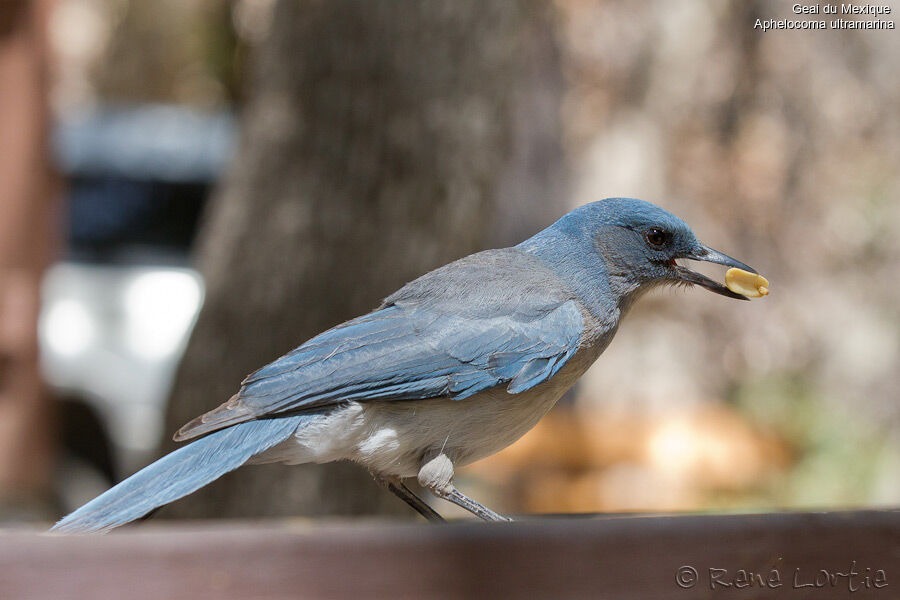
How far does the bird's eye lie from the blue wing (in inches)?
10.4

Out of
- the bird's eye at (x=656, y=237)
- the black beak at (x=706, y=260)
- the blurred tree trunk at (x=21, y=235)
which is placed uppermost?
the bird's eye at (x=656, y=237)

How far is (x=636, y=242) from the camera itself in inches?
104

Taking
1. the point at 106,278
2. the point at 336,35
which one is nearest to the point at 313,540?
the point at 336,35

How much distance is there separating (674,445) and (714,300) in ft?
9.35

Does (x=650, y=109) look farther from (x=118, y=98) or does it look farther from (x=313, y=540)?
(x=118, y=98)

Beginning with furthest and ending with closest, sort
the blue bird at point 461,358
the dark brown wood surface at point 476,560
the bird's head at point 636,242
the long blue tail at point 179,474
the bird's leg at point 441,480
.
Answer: the bird's head at point 636,242 < the bird's leg at point 441,480 < the blue bird at point 461,358 < the long blue tail at point 179,474 < the dark brown wood surface at point 476,560

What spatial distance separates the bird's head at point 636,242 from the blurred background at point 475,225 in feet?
6.67

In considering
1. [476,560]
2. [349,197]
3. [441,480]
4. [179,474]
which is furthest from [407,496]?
[349,197]

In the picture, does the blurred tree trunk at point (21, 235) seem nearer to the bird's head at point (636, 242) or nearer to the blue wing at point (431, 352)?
the blue wing at point (431, 352)

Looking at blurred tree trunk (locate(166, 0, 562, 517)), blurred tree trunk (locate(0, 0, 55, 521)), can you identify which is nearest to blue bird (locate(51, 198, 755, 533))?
blurred tree trunk (locate(166, 0, 562, 517))

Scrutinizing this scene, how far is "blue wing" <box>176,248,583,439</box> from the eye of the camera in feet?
7.69

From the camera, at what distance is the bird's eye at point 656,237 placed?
263cm

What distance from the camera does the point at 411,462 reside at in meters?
2.51

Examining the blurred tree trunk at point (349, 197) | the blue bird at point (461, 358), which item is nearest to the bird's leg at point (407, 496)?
the blue bird at point (461, 358)
